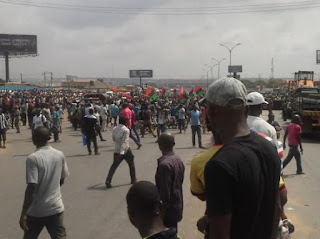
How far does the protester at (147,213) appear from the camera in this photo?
99.9 inches

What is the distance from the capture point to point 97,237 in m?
6.57

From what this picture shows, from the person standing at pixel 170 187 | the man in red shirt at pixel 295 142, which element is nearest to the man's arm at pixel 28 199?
the person standing at pixel 170 187

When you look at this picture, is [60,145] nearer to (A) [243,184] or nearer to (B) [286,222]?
(B) [286,222]

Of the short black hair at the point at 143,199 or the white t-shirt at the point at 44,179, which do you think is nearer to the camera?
the short black hair at the point at 143,199

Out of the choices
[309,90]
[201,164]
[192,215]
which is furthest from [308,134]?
[201,164]

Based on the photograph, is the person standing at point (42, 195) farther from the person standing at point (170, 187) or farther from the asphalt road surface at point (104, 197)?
the asphalt road surface at point (104, 197)

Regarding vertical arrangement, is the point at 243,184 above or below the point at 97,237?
above

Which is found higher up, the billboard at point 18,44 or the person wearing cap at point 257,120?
the billboard at point 18,44

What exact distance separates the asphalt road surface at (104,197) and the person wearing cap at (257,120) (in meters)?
2.15

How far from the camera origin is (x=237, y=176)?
202 centimetres

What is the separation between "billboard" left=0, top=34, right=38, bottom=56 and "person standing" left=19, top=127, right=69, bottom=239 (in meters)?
103

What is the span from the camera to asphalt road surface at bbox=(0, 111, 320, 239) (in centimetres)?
691

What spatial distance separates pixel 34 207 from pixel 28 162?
45 cm

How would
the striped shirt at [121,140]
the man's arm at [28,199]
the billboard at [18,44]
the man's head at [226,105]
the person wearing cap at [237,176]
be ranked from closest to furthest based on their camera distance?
the person wearing cap at [237,176] < the man's head at [226,105] < the man's arm at [28,199] < the striped shirt at [121,140] < the billboard at [18,44]
